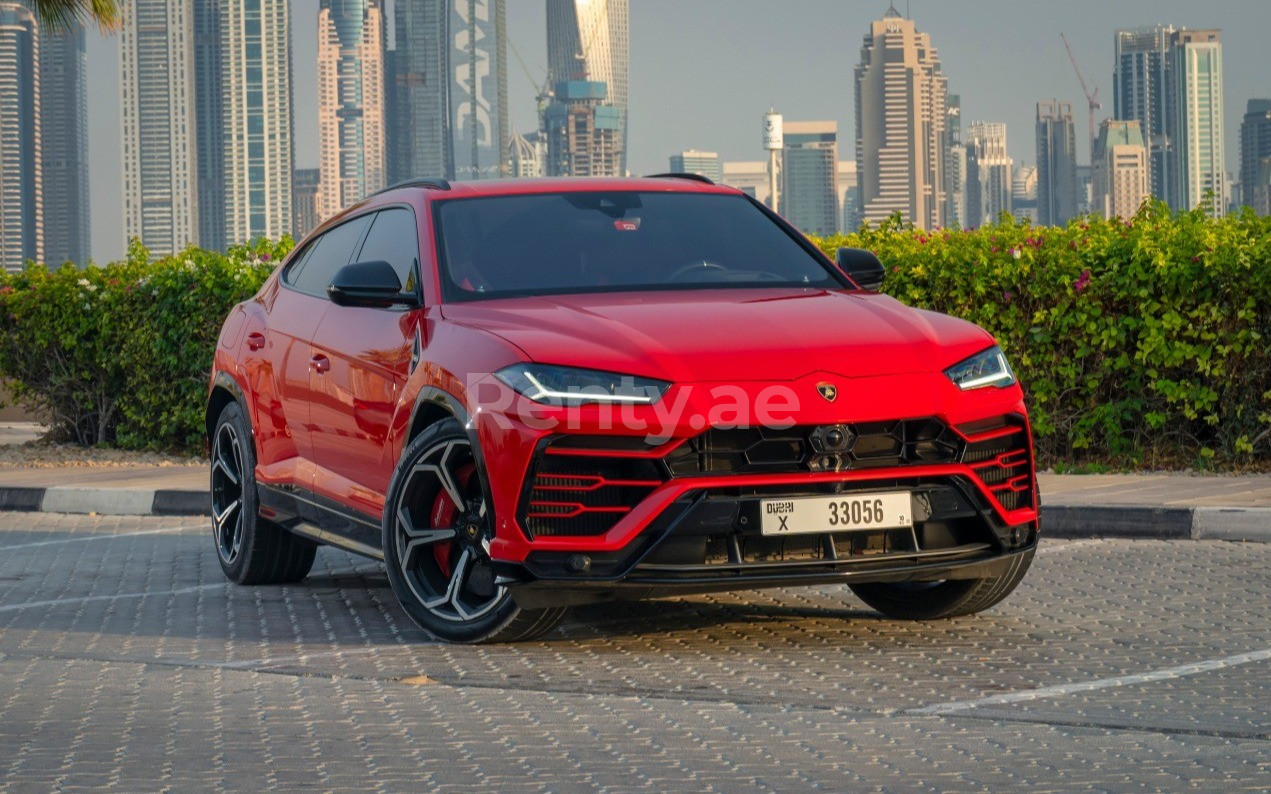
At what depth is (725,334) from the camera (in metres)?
5.97

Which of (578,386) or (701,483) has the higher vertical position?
(578,386)

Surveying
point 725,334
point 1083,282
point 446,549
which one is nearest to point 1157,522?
point 1083,282

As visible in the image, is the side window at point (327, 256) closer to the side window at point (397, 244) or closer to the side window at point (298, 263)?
the side window at point (298, 263)

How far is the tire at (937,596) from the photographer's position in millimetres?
6582

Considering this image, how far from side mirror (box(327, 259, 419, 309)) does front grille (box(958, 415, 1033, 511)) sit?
2058mm

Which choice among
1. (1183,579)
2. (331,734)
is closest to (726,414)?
(331,734)

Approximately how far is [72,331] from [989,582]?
1140cm

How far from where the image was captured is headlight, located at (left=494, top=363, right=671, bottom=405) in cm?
571

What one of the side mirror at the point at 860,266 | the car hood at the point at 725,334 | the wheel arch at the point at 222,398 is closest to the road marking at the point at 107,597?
the wheel arch at the point at 222,398

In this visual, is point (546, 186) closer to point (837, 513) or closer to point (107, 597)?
point (837, 513)

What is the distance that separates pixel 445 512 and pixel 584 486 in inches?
31.8

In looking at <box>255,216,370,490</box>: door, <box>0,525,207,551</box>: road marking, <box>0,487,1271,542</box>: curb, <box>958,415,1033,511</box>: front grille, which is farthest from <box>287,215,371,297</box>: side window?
<box>0,487,1271,542</box>: curb

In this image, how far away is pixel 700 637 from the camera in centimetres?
653

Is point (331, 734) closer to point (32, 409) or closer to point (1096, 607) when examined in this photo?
point (1096, 607)
